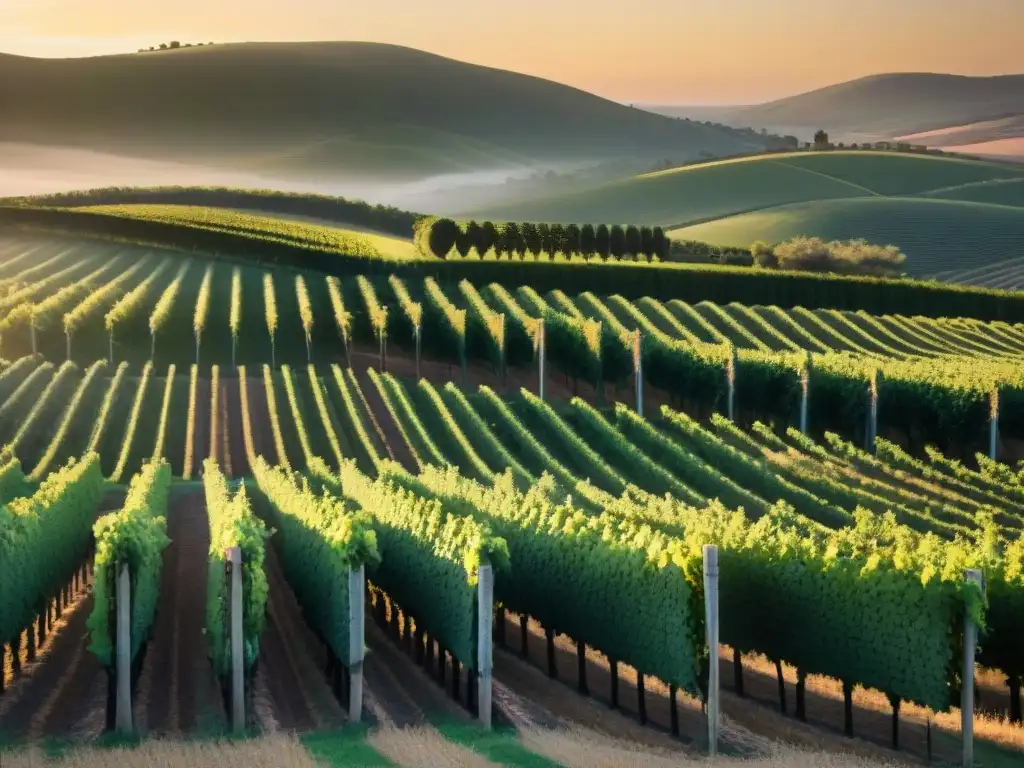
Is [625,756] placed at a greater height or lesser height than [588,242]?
lesser

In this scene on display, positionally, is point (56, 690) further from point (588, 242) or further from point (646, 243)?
point (646, 243)

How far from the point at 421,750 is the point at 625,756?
2.36 meters

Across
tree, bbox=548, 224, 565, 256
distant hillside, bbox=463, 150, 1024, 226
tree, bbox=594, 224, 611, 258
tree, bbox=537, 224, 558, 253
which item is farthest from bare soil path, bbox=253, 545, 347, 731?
distant hillside, bbox=463, 150, 1024, 226

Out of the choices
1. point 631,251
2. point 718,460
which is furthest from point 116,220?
point 718,460

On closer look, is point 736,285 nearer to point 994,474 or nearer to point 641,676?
point 994,474

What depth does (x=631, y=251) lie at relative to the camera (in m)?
104

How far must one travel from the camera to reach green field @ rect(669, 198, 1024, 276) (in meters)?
122

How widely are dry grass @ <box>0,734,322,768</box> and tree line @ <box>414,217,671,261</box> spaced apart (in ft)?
261

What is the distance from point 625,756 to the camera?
15.8m

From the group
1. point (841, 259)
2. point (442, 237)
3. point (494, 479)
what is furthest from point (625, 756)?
point (841, 259)

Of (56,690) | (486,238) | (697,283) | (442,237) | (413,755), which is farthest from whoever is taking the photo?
(486,238)

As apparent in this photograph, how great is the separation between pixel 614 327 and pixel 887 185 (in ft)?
376

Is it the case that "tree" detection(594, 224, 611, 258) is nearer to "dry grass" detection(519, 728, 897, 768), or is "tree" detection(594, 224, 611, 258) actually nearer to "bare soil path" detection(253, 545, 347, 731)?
"bare soil path" detection(253, 545, 347, 731)

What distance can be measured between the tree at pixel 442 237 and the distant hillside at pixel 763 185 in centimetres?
6753
